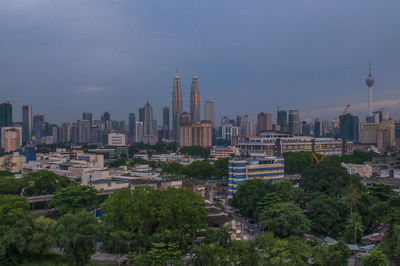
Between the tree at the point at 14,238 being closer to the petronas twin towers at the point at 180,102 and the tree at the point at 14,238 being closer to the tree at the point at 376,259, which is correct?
the tree at the point at 376,259

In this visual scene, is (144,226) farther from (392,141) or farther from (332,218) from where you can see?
(392,141)

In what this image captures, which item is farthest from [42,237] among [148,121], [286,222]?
[148,121]

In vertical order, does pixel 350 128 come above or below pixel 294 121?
below

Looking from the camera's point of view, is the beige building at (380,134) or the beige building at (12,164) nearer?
the beige building at (12,164)

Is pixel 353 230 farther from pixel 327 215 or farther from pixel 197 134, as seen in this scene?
pixel 197 134

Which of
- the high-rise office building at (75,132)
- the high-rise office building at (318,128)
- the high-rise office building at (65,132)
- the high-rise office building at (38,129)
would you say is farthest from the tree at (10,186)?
the high-rise office building at (38,129)

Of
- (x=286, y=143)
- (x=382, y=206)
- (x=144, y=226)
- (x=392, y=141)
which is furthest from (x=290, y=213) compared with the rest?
(x=392, y=141)

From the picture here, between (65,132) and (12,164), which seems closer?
(12,164)

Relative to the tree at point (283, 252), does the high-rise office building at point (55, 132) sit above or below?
above
